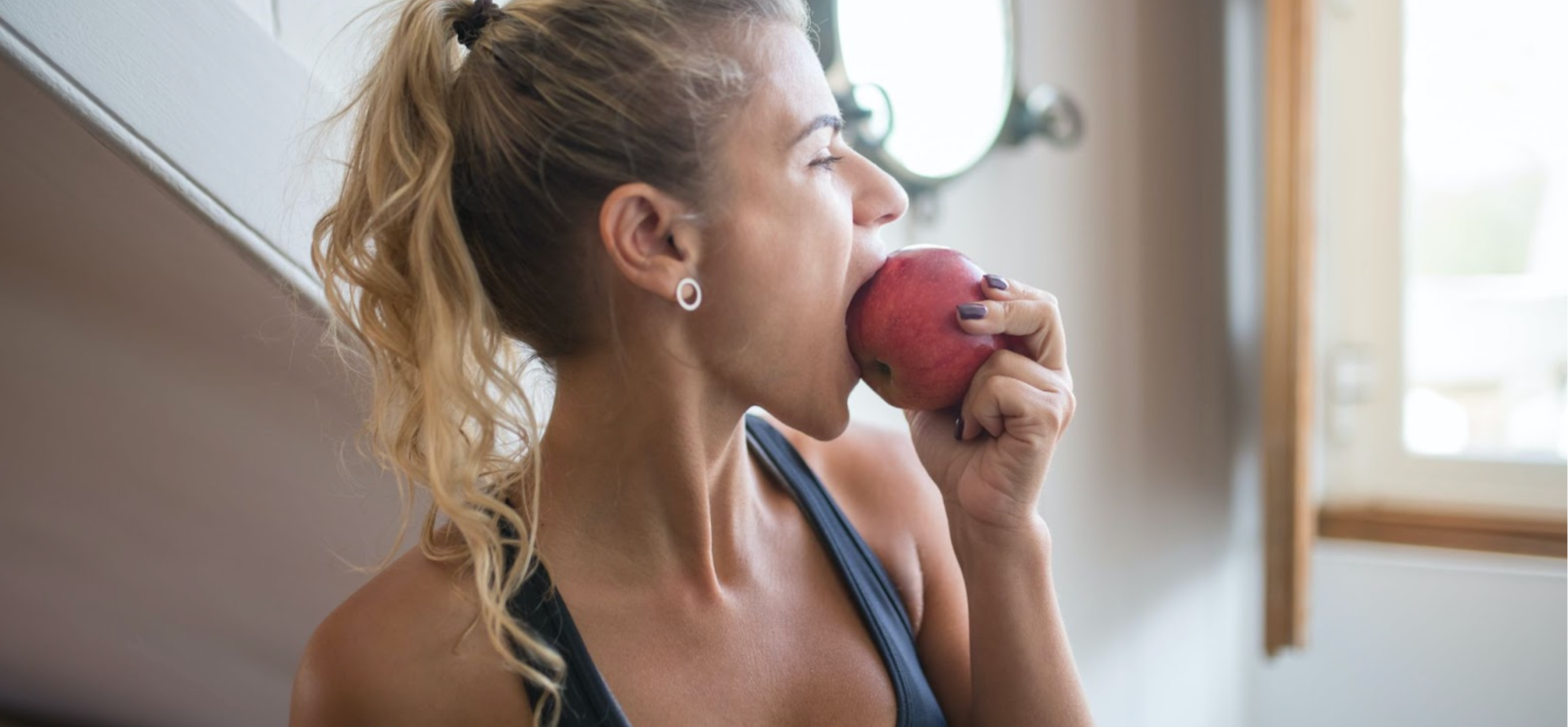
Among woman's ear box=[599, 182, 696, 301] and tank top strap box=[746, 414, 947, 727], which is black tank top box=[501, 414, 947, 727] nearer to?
tank top strap box=[746, 414, 947, 727]

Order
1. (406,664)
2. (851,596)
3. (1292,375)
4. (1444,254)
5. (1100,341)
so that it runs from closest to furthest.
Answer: (406,664) → (851,596) → (1100,341) → (1292,375) → (1444,254)

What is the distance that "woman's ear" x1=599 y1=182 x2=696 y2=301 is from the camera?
82cm

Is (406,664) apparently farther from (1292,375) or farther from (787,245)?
(1292,375)

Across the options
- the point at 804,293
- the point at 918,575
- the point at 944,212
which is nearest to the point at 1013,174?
the point at 944,212

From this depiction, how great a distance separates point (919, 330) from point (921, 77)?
67 cm

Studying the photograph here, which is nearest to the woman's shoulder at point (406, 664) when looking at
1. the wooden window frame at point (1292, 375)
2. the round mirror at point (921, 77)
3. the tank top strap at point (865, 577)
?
the tank top strap at point (865, 577)

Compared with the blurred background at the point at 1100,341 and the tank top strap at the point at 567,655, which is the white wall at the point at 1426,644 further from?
the tank top strap at the point at 567,655

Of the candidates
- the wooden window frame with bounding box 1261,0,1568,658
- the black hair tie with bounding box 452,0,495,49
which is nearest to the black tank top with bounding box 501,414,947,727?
the black hair tie with bounding box 452,0,495,49

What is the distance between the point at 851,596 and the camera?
100 centimetres

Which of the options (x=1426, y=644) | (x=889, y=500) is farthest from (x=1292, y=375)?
(x=889, y=500)

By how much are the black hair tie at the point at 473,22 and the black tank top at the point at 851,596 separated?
1.19 feet

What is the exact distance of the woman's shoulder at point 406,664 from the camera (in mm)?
813

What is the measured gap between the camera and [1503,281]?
7.77 feet

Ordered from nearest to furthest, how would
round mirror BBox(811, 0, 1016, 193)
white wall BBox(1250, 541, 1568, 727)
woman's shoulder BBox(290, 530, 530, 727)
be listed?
woman's shoulder BBox(290, 530, 530, 727) < round mirror BBox(811, 0, 1016, 193) < white wall BBox(1250, 541, 1568, 727)
